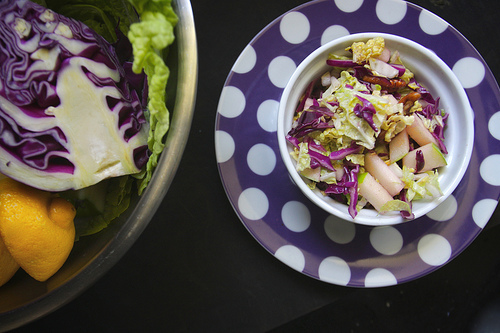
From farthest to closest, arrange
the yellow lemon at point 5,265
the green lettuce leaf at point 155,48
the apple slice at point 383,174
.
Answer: the apple slice at point 383,174 < the yellow lemon at point 5,265 < the green lettuce leaf at point 155,48

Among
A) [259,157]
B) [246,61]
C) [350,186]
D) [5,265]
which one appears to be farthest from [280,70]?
[5,265]

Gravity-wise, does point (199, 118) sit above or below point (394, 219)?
above

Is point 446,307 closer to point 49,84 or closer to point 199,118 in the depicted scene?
point 199,118

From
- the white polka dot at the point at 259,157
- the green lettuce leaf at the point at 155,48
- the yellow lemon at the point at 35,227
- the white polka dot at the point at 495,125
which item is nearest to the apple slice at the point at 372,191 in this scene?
the white polka dot at the point at 259,157

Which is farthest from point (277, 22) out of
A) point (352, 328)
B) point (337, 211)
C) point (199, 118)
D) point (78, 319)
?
point (352, 328)

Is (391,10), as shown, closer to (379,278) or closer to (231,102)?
(231,102)

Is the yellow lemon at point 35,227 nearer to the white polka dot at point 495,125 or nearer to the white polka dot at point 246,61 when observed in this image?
the white polka dot at point 246,61
